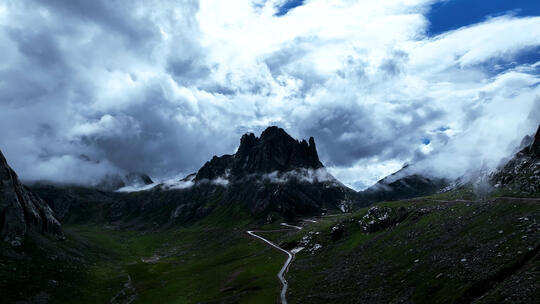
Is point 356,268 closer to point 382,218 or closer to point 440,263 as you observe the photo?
point 440,263

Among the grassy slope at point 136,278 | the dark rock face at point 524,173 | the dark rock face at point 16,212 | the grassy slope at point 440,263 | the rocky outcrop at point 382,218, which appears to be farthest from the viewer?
the dark rock face at point 16,212

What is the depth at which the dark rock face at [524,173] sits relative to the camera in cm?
8906

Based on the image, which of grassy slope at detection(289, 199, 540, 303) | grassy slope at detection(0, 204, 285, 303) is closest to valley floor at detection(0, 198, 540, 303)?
grassy slope at detection(289, 199, 540, 303)

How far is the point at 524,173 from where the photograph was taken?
9850 centimetres

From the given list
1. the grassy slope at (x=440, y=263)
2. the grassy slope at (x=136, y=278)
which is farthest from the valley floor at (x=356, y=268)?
the grassy slope at (x=136, y=278)

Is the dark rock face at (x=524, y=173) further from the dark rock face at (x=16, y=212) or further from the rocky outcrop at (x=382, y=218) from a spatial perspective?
the dark rock face at (x=16, y=212)

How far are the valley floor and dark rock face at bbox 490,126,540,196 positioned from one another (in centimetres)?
944

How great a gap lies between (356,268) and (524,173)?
54586 mm

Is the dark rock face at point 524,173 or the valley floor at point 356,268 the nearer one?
the valley floor at point 356,268

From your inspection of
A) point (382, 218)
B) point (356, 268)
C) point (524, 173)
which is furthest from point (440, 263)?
point (382, 218)

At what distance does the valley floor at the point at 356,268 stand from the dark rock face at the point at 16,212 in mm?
9451

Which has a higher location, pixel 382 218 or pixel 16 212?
pixel 16 212

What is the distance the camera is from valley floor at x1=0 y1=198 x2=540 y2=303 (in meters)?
53.0

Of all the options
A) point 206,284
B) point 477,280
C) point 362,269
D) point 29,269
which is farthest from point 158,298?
point 477,280
